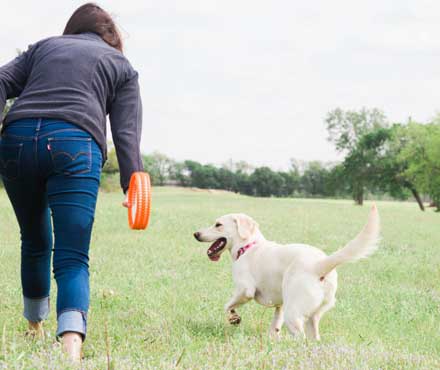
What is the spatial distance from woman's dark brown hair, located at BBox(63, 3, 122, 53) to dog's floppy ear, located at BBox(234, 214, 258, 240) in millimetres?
2293

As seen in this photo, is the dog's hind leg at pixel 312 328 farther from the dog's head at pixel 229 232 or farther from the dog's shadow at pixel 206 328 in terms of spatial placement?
the dog's head at pixel 229 232

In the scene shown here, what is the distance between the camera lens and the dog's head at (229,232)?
236 inches

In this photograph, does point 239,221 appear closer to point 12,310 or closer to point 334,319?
point 334,319

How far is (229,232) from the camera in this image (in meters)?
6.10

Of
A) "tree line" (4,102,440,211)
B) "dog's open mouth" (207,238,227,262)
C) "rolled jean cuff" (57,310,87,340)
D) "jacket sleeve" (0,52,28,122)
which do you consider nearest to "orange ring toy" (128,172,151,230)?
"rolled jean cuff" (57,310,87,340)

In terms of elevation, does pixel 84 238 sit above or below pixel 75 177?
below

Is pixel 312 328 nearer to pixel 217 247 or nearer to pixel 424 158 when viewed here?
pixel 217 247

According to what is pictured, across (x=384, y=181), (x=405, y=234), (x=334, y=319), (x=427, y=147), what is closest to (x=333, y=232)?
(x=405, y=234)

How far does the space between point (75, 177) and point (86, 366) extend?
3.85 ft

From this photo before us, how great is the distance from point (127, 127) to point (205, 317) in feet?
7.98

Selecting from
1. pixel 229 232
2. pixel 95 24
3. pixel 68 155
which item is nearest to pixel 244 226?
pixel 229 232

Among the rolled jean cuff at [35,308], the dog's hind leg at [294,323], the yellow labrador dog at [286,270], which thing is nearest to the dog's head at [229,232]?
Result: the yellow labrador dog at [286,270]

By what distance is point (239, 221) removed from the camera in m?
6.01

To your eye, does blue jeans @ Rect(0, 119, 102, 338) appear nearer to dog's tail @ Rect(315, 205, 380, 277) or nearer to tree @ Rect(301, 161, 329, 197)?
dog's tail @ Rect(315, 205, 380, 277)
